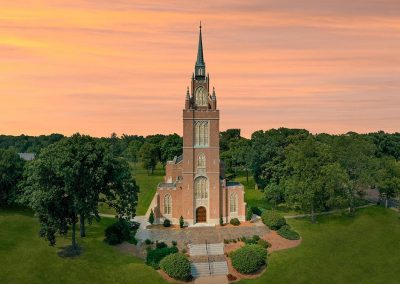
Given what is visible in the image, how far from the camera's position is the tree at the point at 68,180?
46031 millimetres

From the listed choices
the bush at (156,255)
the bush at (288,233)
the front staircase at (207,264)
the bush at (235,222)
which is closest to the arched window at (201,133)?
the bush at (235,222)

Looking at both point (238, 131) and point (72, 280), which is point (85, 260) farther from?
point (238, 131)

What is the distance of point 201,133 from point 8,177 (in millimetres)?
28974

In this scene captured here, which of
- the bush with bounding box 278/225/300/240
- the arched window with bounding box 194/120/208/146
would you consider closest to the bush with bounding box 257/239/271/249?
the bush with bounding box 278/225/300/240

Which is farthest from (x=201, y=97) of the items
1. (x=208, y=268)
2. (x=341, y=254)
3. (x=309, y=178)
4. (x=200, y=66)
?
(x=341, y=254)

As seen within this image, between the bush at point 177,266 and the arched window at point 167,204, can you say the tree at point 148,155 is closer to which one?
the arched window at point 167,204

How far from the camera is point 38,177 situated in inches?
1817

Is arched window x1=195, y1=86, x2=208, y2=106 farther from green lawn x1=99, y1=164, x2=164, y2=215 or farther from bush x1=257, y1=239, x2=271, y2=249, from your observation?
bush x1=257, y1=239, x2=271, y2=249

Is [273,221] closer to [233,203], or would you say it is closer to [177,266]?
[233,203]

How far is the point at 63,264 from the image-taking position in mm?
45969

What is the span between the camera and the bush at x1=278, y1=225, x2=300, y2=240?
53.5m

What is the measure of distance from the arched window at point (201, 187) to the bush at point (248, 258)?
12.9 metres

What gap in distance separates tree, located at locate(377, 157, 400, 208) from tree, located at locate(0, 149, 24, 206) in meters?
55.4

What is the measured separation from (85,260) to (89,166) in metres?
10.3
